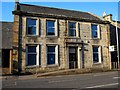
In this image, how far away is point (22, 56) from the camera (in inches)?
953


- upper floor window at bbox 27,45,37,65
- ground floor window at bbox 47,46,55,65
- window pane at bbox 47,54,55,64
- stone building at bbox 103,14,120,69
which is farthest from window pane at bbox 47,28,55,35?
stone building at bbox 103,14,120,69

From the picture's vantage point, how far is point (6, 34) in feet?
90.9

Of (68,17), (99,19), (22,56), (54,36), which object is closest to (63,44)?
(54,36)

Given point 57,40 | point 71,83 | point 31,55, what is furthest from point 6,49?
point 71,83

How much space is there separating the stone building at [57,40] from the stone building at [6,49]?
50.6 inches

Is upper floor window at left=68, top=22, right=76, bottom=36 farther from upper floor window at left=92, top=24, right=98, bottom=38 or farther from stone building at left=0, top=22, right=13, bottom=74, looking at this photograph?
Result: stone building at left=0, top=22, right=13, bottom=74

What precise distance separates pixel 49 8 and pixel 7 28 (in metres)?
6.51

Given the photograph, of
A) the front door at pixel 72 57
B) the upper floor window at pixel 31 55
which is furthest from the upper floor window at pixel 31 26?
the front door at pixel 72 57

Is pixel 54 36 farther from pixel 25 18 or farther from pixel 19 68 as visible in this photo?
pixel 19 68

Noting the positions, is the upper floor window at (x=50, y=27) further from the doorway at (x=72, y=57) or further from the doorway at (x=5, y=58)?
the doorway at (x=5, y=58)

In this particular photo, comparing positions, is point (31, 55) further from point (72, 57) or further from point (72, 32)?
point (72, 32)

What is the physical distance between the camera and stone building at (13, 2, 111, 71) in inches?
970

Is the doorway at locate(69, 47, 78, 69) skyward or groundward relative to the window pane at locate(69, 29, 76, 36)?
groundward

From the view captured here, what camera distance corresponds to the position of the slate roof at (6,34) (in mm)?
25195
